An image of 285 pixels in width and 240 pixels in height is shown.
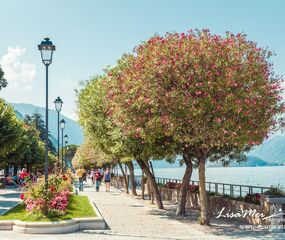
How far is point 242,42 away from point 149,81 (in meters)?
3.45

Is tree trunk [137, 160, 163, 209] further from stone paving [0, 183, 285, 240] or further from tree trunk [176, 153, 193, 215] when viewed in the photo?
stone paving [0, 183, 285, 240]

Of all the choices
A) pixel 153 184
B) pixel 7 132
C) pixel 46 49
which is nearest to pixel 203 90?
pixel 46 49

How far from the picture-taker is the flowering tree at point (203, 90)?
14.1m

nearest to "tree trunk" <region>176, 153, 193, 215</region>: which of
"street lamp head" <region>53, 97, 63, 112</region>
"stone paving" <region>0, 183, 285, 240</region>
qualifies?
"stone paving" <region>0, 183, 285, 240</region>

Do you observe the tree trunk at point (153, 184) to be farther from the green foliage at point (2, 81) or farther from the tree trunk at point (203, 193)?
the green foliage at point (2, 81)

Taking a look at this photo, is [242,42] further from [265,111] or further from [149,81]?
[149,81]

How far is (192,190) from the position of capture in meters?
24.6

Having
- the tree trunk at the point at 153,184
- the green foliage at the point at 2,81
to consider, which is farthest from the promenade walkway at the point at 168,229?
the green foliage at the point at 2,81

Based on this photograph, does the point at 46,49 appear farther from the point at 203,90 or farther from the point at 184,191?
the point at 184,191

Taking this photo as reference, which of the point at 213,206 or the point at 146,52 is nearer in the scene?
the point at 146,52

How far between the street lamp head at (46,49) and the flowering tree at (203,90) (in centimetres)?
272

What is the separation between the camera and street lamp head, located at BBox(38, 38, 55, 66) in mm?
15266

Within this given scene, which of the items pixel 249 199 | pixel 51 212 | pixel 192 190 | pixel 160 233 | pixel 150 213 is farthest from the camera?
pixel 192 190

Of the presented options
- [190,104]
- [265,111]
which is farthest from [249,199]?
[190,104]
